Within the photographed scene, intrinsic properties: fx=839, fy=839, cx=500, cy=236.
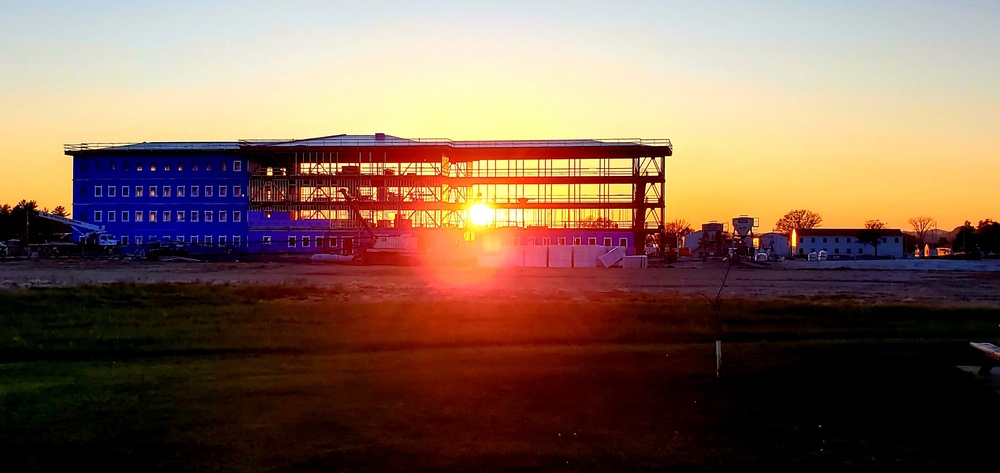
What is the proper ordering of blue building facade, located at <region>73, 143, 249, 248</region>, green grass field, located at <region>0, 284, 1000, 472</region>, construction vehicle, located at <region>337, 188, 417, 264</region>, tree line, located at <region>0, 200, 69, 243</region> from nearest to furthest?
green grass field, located at <region>0, 284, 1000, 472</region> → construction vehicle, located at <region>337, 188, 417, 264</region> → blue building facade, located at <region>73, 143, 249, 248</region> → tree line, located at <region>0, 200, 69, 243</region>

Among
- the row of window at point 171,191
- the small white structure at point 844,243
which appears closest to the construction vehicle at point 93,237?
the row of window at point 171,191

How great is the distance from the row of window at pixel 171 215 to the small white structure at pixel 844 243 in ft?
333

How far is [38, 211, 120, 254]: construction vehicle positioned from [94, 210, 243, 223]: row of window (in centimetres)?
208

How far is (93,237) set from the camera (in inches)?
3674

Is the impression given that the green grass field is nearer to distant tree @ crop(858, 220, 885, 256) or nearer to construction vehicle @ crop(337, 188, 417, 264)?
construction vehicle @ crop(337, 188, 417, 264)

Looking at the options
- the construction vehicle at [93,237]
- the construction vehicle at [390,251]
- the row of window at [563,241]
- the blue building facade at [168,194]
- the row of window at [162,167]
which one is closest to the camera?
the construction vehicle at [390,251]

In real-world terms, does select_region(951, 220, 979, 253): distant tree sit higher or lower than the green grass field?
higher

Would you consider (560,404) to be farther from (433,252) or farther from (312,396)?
(433,252)

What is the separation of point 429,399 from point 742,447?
432 centimetres

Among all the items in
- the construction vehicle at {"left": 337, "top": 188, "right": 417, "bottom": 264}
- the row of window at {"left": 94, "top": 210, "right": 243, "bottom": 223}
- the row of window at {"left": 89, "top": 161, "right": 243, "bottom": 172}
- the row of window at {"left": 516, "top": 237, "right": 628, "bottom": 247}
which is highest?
the row of window at {"left": 89, "top": 161, "right": 243, "bottom": 172}

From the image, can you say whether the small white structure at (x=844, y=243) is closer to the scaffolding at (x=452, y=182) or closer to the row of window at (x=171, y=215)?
the scaffolding at (x=452, y=182)

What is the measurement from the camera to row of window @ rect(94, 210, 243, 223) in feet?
327

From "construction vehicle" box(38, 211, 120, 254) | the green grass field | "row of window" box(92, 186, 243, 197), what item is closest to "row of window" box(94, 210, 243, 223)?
"row of window" box(92, 186, 243, 197)

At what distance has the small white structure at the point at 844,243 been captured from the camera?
505ft
